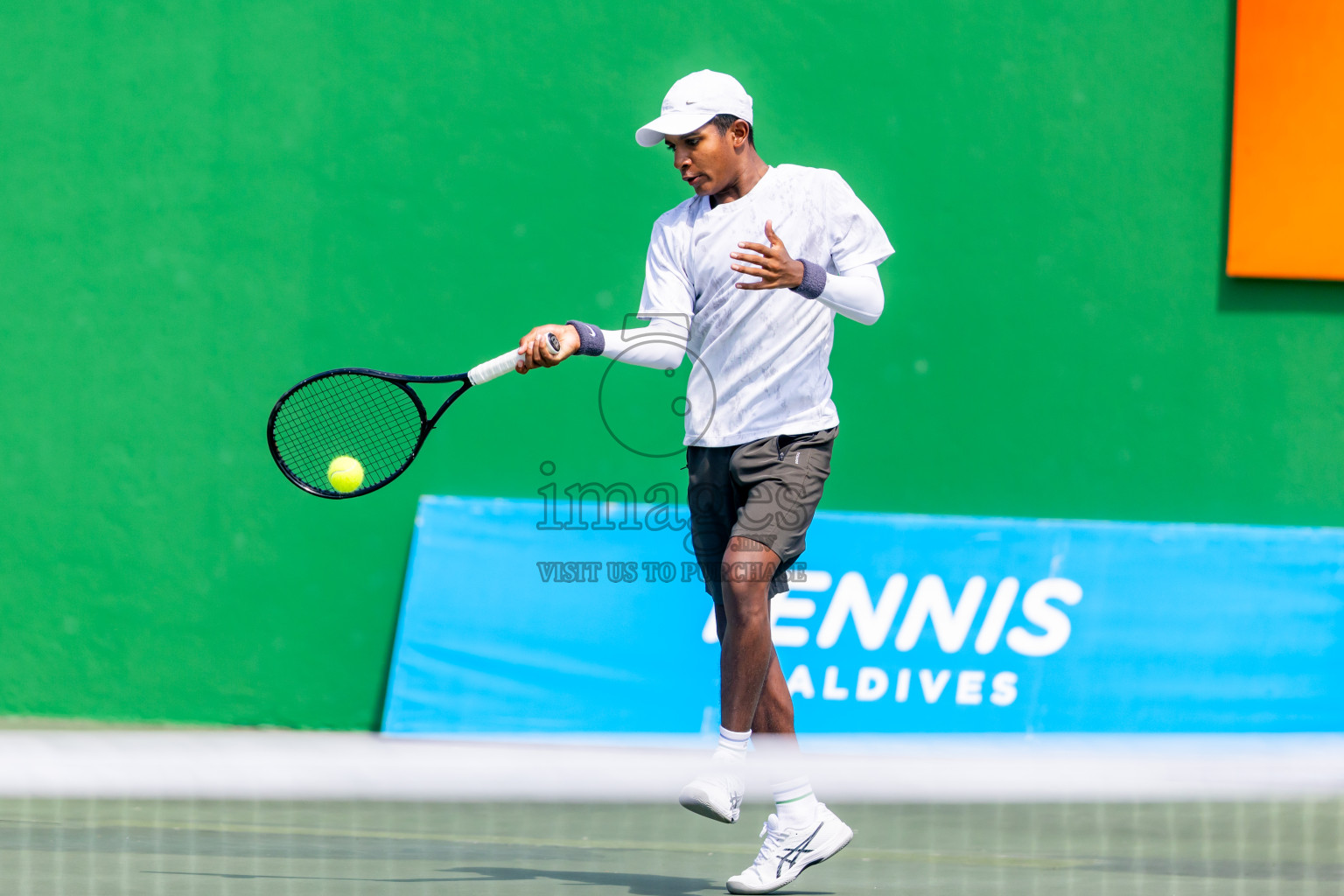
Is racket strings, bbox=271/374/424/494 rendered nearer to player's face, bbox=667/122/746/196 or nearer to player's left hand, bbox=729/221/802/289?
player's face, bbox=667/122/746/196

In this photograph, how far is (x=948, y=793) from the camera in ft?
7.03

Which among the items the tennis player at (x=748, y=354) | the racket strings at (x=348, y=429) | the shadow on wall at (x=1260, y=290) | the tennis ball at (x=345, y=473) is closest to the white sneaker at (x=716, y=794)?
the tennis player at (x=748, y=354)

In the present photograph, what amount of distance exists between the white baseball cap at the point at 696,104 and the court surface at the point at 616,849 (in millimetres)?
1635

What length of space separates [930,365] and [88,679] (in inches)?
118

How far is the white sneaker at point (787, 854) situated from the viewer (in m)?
3.08

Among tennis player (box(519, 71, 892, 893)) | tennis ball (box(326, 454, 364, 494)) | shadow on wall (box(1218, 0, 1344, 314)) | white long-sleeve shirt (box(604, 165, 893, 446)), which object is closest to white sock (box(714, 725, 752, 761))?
tennis player (box(519, 71, 892, 893))

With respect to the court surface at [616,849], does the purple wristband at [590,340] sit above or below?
above

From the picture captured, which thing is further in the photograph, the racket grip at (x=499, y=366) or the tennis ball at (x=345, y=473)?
the tennis ball at (x=345, y=473)

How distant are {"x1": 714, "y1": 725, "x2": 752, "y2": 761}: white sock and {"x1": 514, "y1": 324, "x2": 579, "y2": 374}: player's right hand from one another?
863 mm

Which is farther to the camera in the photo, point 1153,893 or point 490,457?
point 490,457

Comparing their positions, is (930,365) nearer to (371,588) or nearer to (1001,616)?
(1001,616)

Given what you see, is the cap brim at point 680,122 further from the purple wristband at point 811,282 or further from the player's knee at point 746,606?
the player's knee at point 746,606

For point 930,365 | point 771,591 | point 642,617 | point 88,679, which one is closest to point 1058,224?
point 930,365

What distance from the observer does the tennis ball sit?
3.78m
